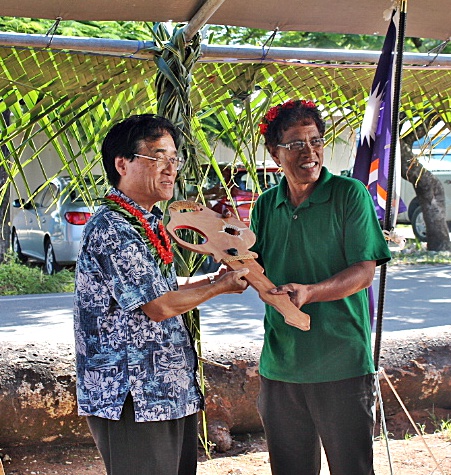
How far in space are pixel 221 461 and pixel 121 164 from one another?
215 centimetres

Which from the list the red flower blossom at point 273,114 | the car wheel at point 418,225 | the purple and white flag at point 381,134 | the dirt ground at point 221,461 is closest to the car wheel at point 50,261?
the car wheel at point 418,225

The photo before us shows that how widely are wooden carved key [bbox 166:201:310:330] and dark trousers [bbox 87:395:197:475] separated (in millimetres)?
425

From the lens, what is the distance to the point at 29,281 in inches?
387

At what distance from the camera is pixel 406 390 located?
4371 millimetres

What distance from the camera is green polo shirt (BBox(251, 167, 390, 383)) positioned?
246cm

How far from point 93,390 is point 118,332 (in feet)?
0.56

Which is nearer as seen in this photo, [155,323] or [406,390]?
[155,323]

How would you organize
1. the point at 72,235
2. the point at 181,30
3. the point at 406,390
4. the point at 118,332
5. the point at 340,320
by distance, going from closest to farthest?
Result: the point at 118,332 → the point at 340,320 → the point at 181,30 → the point at 406,390 → the point at 72,235

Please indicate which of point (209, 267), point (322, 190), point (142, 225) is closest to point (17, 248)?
point (209, 267)

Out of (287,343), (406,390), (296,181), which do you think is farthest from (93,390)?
(406,390)

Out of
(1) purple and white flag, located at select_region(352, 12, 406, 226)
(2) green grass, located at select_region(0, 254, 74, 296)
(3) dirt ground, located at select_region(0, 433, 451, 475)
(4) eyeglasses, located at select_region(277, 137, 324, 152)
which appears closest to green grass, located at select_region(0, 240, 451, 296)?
(2) green grass, located at select_region(0, 254, 74, 296)

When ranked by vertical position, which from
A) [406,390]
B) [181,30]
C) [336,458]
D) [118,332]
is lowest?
[406,390]

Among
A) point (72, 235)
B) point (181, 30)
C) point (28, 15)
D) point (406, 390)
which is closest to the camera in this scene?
point (28, 15)

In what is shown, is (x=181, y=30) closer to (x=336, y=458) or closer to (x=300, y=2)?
(x=300, y=2)
